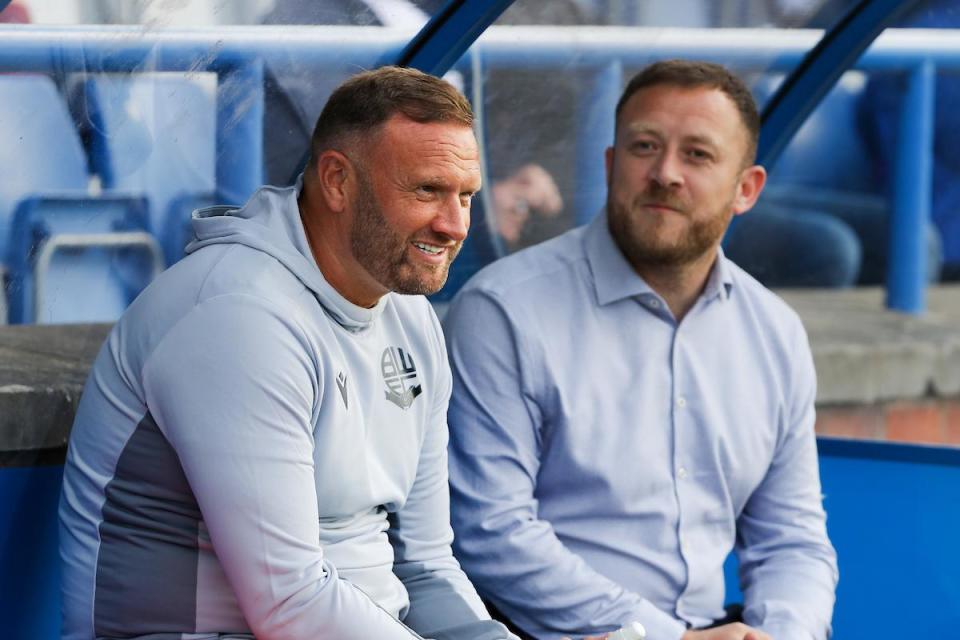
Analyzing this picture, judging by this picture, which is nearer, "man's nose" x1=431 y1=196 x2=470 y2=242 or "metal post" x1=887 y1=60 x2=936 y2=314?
"man's nose" x1=431 y1=196 x2=470 y2=242

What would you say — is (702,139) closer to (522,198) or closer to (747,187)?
(747,187)

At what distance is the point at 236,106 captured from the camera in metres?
3.52

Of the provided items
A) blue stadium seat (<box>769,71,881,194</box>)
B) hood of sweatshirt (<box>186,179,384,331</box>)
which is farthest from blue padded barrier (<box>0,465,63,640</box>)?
blue stadium seat (<box>769,71,881,194</box>)

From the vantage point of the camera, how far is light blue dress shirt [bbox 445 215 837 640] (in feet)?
10.6

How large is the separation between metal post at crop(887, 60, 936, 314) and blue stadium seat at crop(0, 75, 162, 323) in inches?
175

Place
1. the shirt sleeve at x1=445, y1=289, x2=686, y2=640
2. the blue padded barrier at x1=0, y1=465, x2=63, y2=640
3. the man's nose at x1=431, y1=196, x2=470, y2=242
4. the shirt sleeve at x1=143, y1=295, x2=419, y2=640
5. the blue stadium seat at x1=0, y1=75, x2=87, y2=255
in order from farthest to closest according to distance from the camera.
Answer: the shirt sleeve at x1=445, y1=289, x2=686, y2=640 → the blue stadium seat at x1=0, y1=75, x2=87, y2=255 → the blue padded barrier at x1=0, y1=465, x2=63, y2=640 → the man's nose at x1=431, y1=196, x2=470, y2=242 → the shirt sleeve at x1=143, y1=295, x2=419, y2=640

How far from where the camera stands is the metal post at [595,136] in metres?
4.38

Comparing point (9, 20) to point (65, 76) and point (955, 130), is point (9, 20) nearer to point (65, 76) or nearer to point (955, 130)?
point (65, 76)

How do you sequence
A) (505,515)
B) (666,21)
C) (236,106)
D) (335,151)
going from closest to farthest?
(335,151), (505,515), (236,106), (666,21)

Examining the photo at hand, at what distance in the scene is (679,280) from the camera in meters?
3.47

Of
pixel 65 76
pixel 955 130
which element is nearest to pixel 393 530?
pixel 65 76

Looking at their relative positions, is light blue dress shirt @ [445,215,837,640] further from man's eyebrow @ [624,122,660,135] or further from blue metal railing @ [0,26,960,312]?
blue metal railing @ [0,26,960,312]

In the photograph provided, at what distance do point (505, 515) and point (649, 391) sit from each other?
0.45 meters

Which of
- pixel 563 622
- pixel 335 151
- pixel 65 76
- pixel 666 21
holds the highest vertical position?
pixel 666 21
